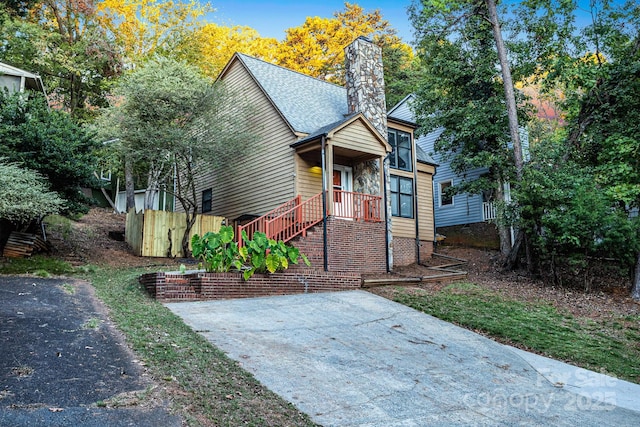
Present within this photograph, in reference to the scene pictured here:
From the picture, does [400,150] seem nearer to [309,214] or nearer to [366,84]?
[366,84]

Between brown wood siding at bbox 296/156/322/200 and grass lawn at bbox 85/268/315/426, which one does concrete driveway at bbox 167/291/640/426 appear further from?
brown wood siding at bbox 296/156/322/200

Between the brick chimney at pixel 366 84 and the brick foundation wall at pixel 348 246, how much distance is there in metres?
3.84

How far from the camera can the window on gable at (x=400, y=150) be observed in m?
17.0

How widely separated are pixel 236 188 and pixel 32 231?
6.63m

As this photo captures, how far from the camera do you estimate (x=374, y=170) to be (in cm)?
1530

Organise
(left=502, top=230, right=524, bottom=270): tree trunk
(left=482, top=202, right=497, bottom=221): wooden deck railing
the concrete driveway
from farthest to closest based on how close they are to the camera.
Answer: (left=482, top=202, right=497, bottom=221): wooden deck railing
(left=502, top=230, right=524, bottom=270): tree trunk
the concrete driveway

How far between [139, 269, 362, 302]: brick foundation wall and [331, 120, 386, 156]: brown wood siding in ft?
13.2

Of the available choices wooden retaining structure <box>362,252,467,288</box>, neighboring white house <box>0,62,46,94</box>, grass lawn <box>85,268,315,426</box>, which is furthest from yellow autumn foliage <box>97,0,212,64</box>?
grass lawn <box>85,268,315,426</box>

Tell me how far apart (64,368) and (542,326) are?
8201mm

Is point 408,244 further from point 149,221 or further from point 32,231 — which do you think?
point 32,231

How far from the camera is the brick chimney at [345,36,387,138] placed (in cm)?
1567

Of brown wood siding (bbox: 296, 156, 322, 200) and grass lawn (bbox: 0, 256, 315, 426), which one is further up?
brown wood siding (bbox: 296, 156, 322, 200)

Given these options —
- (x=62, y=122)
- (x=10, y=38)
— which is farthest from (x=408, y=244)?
(x=10, y=38)

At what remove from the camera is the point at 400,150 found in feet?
57.2
